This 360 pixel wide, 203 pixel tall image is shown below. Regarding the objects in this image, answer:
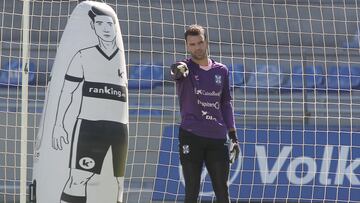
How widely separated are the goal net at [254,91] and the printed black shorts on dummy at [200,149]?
2858 mm

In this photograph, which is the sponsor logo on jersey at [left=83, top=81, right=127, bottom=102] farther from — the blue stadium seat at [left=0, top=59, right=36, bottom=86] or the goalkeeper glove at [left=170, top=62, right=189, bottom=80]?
the blue stadium seat at [left=0, top=59, right=36, bottom=86]

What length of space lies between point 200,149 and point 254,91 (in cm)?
363

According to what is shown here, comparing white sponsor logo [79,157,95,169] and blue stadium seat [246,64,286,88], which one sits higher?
blue stadium seat [246,64,286,88]

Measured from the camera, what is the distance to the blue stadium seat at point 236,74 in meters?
8.92

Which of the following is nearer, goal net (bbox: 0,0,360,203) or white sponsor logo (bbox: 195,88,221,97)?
white sponsor logo (bbox: 195,88,221,97)

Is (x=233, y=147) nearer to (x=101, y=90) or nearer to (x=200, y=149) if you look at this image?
(x=200, y=149)

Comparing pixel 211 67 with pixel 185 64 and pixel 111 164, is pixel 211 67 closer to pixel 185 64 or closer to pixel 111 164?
pixel 185 64

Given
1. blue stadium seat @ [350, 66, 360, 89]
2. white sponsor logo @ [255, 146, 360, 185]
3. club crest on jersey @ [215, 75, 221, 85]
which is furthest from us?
blue stadium seat @ [350, 66, 360, 89]

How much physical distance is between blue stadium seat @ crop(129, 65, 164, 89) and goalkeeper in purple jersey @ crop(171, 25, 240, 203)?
116 inches

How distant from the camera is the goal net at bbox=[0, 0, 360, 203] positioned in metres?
8.55

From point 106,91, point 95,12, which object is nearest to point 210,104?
point 106,91

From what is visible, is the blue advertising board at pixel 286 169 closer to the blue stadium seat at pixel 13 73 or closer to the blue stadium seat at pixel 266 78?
the blue stadium seat at pixel 266 78

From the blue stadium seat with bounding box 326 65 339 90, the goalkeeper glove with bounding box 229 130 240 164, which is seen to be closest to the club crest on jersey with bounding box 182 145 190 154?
the goalkeeper glove with bounding box 229 130 240 164

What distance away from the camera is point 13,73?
28.2 ft
